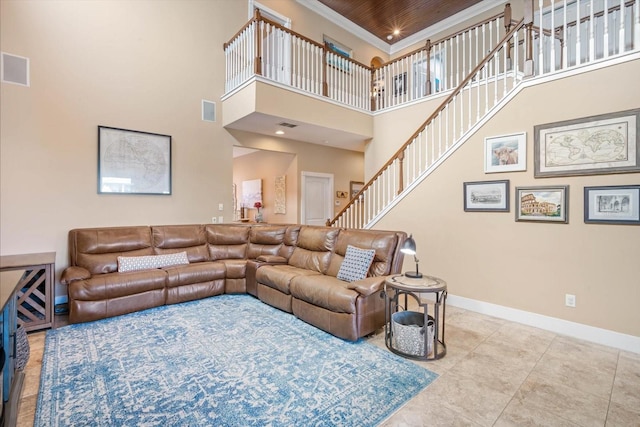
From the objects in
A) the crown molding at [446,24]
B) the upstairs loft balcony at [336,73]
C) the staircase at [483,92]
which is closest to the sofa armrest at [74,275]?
the upstairs loft balcony at [336,73]

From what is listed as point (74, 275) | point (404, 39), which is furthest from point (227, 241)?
point (404, 39)

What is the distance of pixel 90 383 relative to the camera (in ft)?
7.23

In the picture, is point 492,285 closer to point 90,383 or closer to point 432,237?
point 432,237

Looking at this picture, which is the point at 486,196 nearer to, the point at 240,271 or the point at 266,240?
the point at 266,240

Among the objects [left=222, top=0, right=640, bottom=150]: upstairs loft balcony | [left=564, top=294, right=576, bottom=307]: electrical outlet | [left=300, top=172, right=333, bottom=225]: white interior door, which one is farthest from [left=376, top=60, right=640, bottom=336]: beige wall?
[left=300, top=172, right=333, bottom=225]: white interior door

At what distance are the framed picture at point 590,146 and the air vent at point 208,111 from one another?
15.8 feet

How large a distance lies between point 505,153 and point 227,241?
4133 millimetres

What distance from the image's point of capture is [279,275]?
148 inches

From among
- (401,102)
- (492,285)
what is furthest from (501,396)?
(401,102)

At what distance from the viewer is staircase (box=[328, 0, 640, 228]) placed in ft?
11.6

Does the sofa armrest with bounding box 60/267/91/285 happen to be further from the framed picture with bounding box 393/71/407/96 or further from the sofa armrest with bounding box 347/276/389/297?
the framed picture with bounding box 393/71/407/96

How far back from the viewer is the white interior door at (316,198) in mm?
6891

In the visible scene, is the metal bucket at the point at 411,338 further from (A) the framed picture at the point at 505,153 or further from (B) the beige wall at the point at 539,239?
(A) the framed picture at the point at 505,153

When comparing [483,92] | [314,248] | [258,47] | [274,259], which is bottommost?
[274,259]
